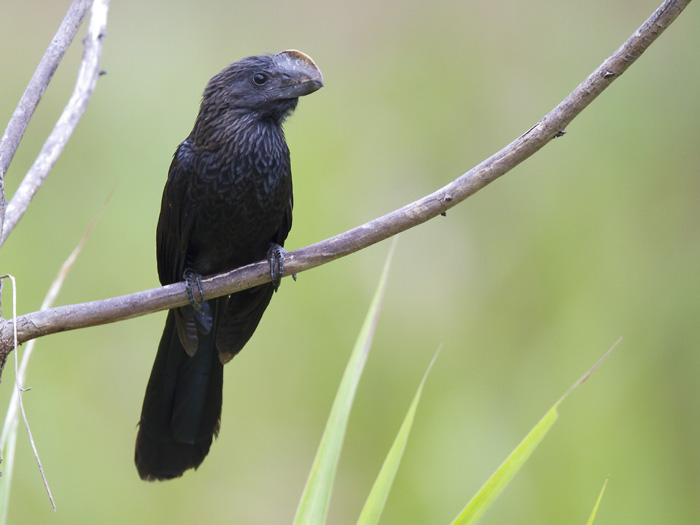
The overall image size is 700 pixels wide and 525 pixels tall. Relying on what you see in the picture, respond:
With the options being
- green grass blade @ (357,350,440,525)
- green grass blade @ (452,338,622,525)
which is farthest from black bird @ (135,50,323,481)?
green grass blade @ (452,338,622,525)

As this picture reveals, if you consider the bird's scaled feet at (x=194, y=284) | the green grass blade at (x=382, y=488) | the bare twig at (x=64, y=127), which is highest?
the bare twig at (x=64, y=127)

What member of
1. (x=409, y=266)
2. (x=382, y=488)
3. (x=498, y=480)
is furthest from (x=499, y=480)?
(x=409, y=266)

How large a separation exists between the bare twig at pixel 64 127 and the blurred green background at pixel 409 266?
4.32ft

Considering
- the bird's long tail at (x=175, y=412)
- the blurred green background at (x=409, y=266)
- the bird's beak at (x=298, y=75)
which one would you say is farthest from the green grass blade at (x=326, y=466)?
the blurred green background at (x=409, y=266)

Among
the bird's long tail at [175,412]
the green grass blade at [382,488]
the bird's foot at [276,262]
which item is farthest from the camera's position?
the bird's long tail at [175,412]

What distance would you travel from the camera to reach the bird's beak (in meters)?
1.76

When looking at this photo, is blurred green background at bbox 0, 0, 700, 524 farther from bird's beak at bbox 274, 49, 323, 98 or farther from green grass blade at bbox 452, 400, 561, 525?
green grass blade at bbox 452, 400, 561, 525

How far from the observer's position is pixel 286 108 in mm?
1859

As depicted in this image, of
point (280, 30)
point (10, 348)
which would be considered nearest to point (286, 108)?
point (10, 348)

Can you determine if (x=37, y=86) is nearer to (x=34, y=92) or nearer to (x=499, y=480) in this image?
(x=34, y=92)

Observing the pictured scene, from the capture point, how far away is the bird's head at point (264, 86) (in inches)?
69.9

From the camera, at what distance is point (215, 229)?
179cm

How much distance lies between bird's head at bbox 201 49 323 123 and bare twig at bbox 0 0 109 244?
30 centimetres

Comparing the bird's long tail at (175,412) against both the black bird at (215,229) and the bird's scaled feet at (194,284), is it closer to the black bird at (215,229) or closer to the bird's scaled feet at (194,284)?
the black bird at (215,229)
